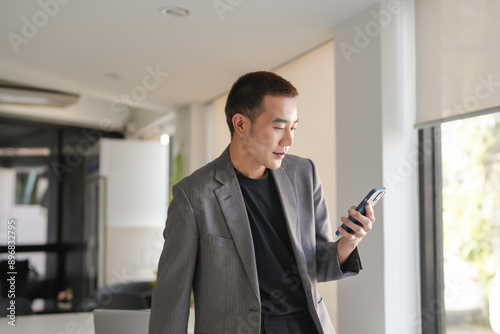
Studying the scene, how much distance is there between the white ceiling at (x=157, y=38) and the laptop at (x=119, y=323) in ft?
6.63

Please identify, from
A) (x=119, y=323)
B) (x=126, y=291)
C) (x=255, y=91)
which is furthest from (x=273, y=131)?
(x=126, y=291)

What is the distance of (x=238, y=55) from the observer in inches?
192

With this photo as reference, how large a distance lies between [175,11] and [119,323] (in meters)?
2.11

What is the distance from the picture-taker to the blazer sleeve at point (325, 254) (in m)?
1.91

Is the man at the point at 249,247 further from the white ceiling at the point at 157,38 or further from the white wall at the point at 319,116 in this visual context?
the white wall at the point at 319,116

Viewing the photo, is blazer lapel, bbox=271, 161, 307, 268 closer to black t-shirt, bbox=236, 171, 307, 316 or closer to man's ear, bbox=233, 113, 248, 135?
black t-shirt, bbox=236, 171, 307, 316

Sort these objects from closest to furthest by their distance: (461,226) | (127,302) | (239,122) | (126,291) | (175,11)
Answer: (239,122) < (461,226) < (175,11) < (127,302) < (126,291)

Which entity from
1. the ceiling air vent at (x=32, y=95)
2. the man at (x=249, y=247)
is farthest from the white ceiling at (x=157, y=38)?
the man at (x=249, y=247)

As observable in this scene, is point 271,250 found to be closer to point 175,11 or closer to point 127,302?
point 175,11

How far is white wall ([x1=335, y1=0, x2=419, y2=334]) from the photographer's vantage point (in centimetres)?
350

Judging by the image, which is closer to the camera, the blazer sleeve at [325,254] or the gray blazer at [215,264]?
the gray blazer at [215,264]

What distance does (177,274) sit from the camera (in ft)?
6.01

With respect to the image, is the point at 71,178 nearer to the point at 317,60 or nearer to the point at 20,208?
the point at 20,208

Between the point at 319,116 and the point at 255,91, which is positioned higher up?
the point at 319,116
